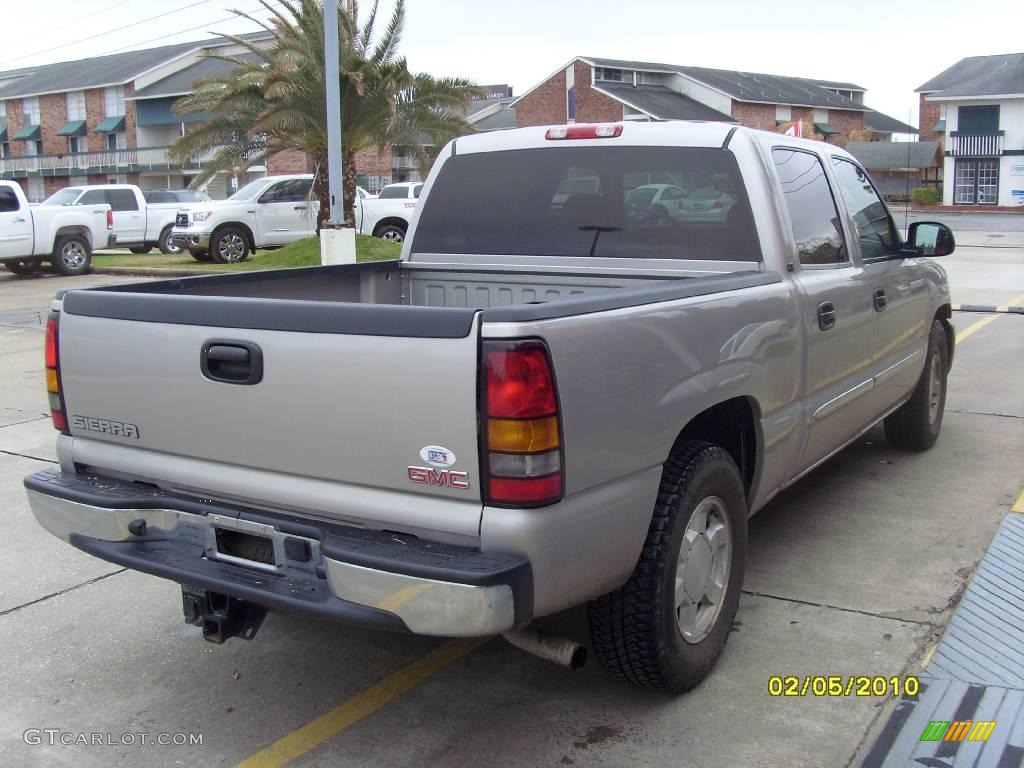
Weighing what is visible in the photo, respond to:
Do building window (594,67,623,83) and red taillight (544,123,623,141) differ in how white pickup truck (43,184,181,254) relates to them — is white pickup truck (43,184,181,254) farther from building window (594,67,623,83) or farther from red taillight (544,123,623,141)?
building window (594,67,623,83)

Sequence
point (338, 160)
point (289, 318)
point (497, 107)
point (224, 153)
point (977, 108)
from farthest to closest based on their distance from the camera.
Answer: point (497, 107) < point (977, 108) < point (224, 153) < point (338, 160) < point (289, 318)

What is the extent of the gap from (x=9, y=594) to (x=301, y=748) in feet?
6.74

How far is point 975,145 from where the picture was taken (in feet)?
179

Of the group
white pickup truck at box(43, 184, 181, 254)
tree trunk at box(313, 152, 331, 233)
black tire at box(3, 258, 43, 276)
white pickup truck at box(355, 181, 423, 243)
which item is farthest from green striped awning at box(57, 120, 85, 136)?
tree trunk at box(313, 152, 331, 233)

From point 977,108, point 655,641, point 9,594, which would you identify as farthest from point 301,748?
point 977,108

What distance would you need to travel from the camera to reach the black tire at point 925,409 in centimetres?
658

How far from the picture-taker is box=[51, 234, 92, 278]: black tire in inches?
842

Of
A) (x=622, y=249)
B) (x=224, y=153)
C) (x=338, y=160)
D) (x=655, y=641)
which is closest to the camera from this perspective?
(x=655, y=641)

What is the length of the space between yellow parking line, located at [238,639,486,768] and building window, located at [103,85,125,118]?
58.5 m

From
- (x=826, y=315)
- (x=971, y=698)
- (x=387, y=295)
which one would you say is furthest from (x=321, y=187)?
(x=971, y=698)

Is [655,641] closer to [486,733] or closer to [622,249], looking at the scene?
[486,733]

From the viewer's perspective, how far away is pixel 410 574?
2.86 metres

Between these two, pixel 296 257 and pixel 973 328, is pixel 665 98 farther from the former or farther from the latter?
pixel 973 328

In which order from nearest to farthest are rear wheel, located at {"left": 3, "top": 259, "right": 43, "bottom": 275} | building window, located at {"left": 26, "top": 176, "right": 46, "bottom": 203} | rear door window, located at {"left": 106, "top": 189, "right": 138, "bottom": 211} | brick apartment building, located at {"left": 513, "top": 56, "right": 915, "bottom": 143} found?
rear wheel, located at {"left": 3, "top": 259, "right": 43, "bottom": 275} < rear door window, located at {"left": 106, "top": 189, "right": 138, "bottom": 211} < brick apartment building, located at {"left": 513, "top": 56, "right": 915, "bottom": 143} < building window, located at {"left": 26, "top": 176, "right": 46, "bottom": 203}
